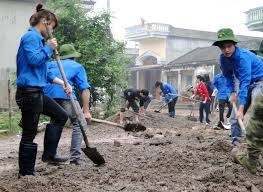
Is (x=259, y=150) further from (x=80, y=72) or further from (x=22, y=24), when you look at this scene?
(x=22, y=24)

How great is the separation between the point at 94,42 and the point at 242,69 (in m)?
8.57

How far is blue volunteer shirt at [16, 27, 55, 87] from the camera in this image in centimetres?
495

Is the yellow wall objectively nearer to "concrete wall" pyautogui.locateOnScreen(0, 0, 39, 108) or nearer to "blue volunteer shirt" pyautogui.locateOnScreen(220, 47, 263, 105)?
"concrete wall" pyautogui.locateOnScreen(0, 0, 39, 108)

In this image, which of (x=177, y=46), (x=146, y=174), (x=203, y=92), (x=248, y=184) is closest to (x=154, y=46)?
(x=177, y=46)

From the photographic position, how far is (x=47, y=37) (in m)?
5.33

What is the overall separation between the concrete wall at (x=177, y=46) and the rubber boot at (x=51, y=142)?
3709 cm

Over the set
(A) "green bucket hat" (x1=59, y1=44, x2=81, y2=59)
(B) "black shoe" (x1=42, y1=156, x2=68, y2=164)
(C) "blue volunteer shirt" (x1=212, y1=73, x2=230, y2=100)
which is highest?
(A) "green bucket hat" (x1=59, y1=44, x2=81, y2=59)

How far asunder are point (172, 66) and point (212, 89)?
22.0m

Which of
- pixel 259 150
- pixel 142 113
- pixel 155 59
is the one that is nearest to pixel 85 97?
pixel 259 150

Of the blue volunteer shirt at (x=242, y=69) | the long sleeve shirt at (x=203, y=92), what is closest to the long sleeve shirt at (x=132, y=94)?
the long sleeve shirt at (x=203, y=92)

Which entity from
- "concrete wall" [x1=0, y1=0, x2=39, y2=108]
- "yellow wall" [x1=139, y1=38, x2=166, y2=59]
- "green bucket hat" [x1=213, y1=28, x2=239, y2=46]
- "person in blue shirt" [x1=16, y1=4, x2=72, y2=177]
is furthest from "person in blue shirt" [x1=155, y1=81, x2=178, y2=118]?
"yellow wall" [x1=139, y1=38, x2=166, y2=59]

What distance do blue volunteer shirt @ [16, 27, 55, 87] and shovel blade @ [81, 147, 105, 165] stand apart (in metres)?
1.04

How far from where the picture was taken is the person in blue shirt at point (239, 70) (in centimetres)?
621

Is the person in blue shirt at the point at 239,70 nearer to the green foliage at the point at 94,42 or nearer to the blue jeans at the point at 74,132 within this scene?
the blue jeans at the point at 74,132
